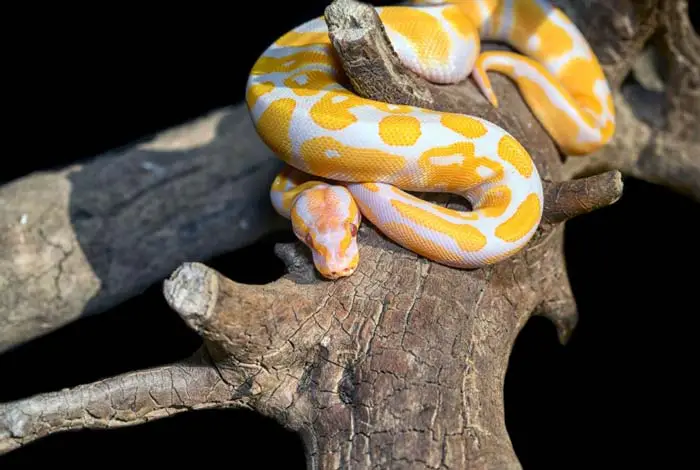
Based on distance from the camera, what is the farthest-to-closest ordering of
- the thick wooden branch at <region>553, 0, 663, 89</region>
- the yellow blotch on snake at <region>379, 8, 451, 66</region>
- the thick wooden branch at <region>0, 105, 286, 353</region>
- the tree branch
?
the thick wooden branch at <region>553, 0, 663, 89</region>, the thick wooden branch at <region>0, 105, 286, 353</region>, the yellow blotch on snake at <region>379, 8, 451, 66</region>, the tree branch

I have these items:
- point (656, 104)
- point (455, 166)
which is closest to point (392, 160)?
point (455, 166)

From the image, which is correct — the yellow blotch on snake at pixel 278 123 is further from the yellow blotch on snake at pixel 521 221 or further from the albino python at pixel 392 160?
the yellow blotch on snake at pixel 521 221

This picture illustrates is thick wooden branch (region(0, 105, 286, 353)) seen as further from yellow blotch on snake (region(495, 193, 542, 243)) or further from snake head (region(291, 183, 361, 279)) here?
yellow blotch on snake (region(495, 193, 542, 243))

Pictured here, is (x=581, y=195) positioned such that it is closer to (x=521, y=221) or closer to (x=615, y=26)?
(x=521, y=221)

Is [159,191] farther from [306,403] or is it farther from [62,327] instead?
[306,403]

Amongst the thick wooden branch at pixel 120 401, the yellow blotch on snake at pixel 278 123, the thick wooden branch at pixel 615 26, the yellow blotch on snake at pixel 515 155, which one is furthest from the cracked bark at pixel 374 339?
the thick wooden branch at pixel 615 26

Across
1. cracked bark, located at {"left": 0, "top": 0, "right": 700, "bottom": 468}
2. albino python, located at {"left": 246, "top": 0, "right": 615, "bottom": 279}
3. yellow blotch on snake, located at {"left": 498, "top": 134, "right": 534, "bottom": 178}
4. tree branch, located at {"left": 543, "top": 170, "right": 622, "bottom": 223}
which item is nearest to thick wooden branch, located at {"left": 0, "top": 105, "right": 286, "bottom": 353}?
cracked bark, located at {"left": 0, "top": 0, "right": 700, "bottom": 468}

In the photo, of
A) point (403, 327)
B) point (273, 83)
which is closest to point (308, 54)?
point (273, 83)
